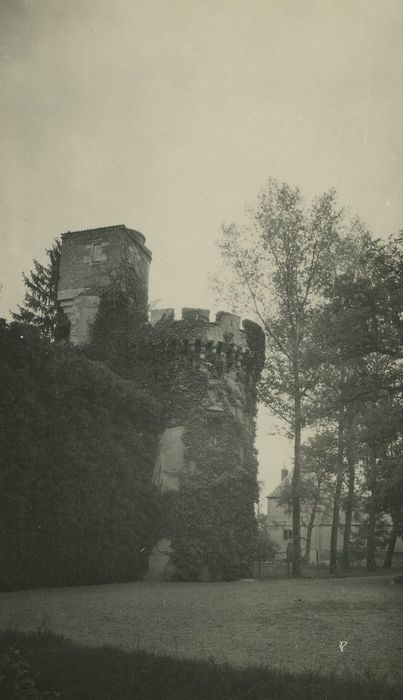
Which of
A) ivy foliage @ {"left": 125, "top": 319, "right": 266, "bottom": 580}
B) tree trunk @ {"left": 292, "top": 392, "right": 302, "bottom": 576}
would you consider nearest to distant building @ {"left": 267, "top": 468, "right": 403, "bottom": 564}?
tree trunk @ {"left": 292, "top": 392, "right": 302, "bottom": 576}

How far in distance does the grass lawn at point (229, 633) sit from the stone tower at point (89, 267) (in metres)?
11.7

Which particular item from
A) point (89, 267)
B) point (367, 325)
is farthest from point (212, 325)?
point (367, 325)

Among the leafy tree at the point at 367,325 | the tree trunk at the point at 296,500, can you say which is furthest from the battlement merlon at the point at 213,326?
the leafy tree at the point at 367,325

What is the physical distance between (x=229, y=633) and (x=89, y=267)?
1794cm

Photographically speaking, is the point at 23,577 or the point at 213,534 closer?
the point at 23,577

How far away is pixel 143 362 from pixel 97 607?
12538 mm

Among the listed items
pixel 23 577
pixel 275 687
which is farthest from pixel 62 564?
pixel 275 687

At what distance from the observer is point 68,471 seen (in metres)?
16.4

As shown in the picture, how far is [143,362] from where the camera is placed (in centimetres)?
2325

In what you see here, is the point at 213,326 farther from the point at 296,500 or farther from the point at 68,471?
the point at 68,471

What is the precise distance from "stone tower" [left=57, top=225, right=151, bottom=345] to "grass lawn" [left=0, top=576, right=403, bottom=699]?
11680 mm

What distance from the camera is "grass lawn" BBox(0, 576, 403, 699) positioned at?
256 inches

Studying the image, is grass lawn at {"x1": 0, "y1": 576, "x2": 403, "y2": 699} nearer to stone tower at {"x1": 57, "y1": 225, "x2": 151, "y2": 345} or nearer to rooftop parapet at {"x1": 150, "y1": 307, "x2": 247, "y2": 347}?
rooftop parapet at {"x1": 150, "y1": 307, "x2": 247, "y2": 347}

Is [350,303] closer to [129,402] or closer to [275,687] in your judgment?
[129,402]
